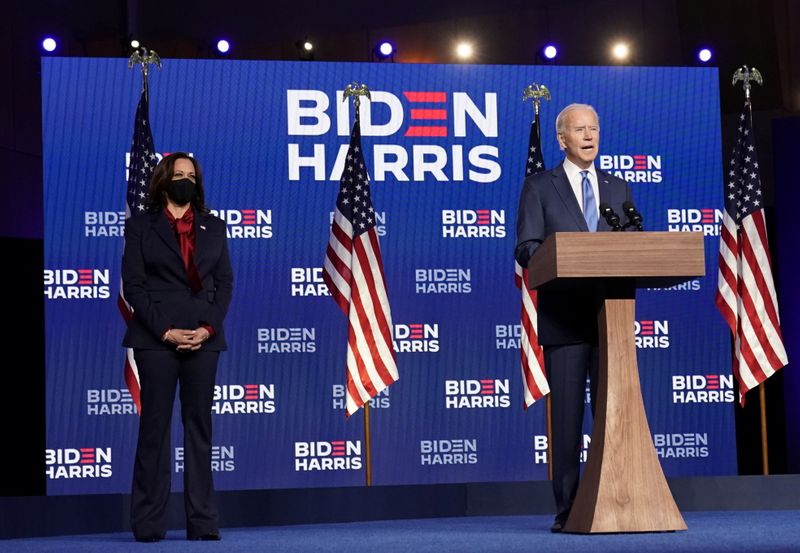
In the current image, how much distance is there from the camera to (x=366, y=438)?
22.8ft

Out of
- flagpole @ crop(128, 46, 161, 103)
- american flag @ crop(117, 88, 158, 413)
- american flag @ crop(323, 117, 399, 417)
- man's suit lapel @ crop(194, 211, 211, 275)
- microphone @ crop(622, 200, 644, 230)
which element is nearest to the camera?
microphone @ crop(622, 200, 644, 230)

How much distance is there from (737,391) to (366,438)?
2429 mm

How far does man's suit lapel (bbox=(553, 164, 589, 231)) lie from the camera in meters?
3.78

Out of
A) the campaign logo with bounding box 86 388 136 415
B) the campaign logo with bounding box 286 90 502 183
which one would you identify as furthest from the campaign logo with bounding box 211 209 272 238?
the campaign logo with bounding box 86 388 136 415

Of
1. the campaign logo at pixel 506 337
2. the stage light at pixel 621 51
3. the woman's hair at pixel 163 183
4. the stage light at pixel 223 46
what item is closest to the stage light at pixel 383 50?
the stage light at pixel 223 46

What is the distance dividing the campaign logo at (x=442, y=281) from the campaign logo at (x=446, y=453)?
2.93 feet

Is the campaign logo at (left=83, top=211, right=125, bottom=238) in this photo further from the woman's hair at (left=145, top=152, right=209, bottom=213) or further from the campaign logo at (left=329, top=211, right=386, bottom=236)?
the woman's hair at (left=145, top=152, right=209, bottom=213)

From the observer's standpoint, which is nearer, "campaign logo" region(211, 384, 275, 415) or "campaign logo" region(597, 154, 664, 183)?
"campaign logo" region(211, 384, 275, 415)

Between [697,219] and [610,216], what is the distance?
4.03 m

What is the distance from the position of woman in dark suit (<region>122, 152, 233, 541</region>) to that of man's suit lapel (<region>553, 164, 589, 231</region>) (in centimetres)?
109

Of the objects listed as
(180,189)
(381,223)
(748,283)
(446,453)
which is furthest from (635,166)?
(180,189)

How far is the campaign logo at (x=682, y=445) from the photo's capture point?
7.32 metres

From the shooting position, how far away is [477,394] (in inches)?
286

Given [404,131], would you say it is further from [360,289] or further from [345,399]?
[345,399]
